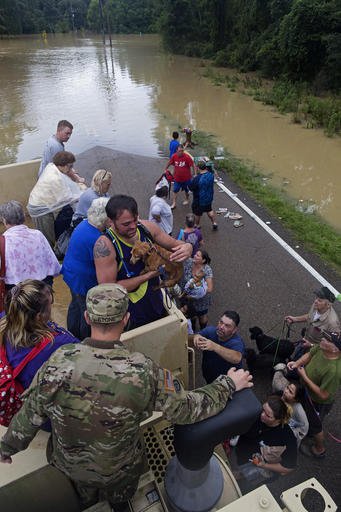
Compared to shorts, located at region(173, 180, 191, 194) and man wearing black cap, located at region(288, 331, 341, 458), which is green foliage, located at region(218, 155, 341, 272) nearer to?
shorts, located at region(173, 180, 191, 194)

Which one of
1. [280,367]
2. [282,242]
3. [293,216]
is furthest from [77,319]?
[293,216]

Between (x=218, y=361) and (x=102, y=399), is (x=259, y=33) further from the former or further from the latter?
(x=102, y=399)

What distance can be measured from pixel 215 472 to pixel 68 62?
41.8 metres

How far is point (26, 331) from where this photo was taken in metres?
2.19

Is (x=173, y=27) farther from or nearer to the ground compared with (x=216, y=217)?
farther from the ground

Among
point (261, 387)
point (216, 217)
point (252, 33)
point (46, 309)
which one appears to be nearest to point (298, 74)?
point (252, 33)

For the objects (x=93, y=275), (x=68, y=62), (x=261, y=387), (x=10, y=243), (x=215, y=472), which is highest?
(x=68, y=62)

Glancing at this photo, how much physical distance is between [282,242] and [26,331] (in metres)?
5.88

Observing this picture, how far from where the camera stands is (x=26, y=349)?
7.16 feet

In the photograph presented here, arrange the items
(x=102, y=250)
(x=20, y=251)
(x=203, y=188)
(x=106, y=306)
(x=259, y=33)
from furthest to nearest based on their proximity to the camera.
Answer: (x=259, y=33) → (x=203, y=188) → (x=20, y=251) → (x=102, y=250) → (x=106, y=306)

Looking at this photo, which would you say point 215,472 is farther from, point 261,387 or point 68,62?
point 68,62

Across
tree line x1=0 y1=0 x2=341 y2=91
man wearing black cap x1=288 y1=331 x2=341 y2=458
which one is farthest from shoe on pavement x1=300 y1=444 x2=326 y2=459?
tree line x1=0 y1=0 x2=341 y2=91

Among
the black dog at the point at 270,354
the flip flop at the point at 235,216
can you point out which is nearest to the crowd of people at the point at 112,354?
the black dog at the point at 270,354

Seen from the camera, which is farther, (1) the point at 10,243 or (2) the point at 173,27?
(2) the point at 173,27
